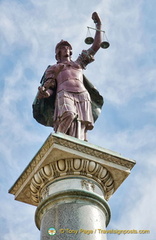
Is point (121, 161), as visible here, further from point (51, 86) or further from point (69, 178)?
point (51, 86)

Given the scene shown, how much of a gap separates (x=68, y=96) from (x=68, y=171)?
204 cm

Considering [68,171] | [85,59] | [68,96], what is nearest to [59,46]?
[85,59]

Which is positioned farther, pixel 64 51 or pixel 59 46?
pixel 59 46

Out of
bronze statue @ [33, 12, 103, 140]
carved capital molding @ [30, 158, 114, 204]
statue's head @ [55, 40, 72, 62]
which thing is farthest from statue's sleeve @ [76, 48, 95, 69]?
carved capital molding @ [30, 158, 114, 204]

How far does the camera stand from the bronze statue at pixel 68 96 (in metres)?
9.27

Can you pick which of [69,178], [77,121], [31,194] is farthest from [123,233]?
[77,121]

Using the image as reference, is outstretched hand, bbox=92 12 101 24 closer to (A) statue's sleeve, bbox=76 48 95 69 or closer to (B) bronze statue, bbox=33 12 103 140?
(B) bronze statue, bbox=33 12 103 140

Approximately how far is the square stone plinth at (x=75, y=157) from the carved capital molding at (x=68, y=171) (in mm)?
18

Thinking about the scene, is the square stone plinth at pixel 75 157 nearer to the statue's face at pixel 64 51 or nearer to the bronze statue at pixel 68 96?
the bronze statue at pixel 68 96

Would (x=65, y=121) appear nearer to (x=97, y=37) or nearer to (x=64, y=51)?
(x=64, y=51)

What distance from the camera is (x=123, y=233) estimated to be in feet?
25.5

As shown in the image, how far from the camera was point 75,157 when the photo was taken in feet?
26.7

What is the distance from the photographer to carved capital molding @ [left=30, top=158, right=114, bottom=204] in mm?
8094

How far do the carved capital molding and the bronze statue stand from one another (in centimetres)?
99
